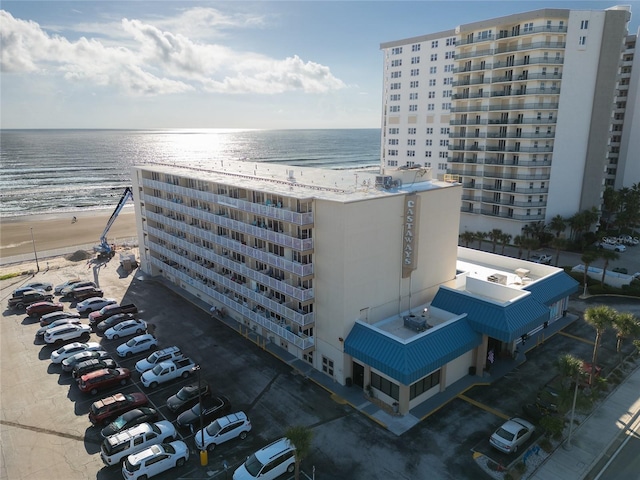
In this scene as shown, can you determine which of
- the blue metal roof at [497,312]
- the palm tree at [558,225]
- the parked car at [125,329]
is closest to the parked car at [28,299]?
the parked car at [125,329]

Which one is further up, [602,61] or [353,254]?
[602,61]

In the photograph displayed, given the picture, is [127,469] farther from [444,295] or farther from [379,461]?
[444,295]

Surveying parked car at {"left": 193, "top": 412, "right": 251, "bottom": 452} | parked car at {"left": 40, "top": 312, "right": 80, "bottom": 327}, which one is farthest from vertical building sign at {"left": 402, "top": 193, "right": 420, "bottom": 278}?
parked car at {"left": 40, "top": 312, "right": 80, "bottom": 327}

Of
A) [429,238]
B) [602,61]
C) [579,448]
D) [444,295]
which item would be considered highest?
[602,61]

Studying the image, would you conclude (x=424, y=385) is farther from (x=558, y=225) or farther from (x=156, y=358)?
(x=558, y=225)

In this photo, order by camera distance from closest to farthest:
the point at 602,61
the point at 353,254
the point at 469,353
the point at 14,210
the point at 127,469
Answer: the point at 127,469, the point at 353,254, the point at 469,353, the point at 602,61, the point at 14,210

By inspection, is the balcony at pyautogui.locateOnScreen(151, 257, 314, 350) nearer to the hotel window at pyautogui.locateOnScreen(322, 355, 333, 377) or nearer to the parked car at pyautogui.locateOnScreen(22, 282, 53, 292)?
the hotel window at pyautogui.locateOnScreen(322, 355, 333, 377)

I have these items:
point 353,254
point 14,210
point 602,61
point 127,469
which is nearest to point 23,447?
point 127,469
